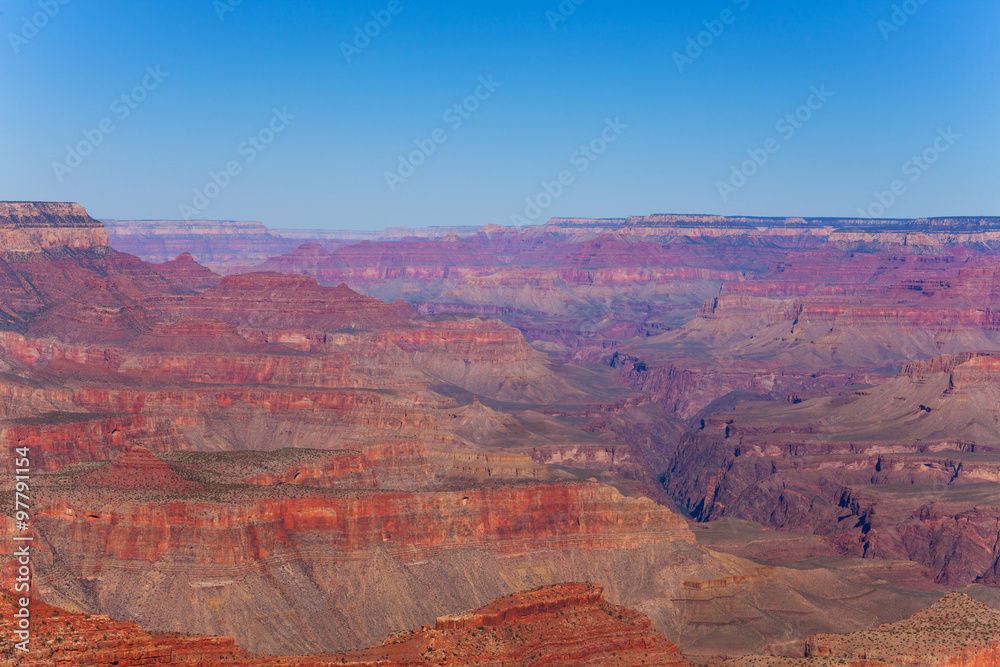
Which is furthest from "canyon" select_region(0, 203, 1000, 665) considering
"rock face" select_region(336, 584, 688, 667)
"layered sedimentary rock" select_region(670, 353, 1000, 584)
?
"layered sedimentary rock" select_region(670, 353, 1000, 584)

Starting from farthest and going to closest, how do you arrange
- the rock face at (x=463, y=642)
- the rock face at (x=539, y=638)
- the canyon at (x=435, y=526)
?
the canyon at (x=435, y=526) < the rock face at (x=539, y=638) < the rock face at (x=463, y=642)

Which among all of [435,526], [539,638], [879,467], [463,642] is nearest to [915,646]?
[539,638]

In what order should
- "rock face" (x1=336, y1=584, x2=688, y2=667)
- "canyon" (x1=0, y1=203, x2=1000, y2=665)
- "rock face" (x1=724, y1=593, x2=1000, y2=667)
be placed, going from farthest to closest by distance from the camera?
1. "canyon" (x1=0, y1=203, x2=1000, y2=665)
2. "rock face" (x1=724, y1=593, x2=1000, y2=667)
3. "rock face" (x1=336, y1=584, x2=688, y2=667)

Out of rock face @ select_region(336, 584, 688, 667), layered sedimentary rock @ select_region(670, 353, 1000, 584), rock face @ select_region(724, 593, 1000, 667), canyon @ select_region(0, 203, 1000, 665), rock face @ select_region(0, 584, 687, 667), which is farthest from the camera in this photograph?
layered sedimentary rock @ select_region(670, 353, 1000, 584)

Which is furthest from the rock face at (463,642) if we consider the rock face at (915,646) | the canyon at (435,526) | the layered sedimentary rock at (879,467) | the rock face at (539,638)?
the layered sedimentary rock at (879,467)

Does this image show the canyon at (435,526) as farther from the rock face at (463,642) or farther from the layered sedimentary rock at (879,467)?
the layered sedimentary rock at (879,467)

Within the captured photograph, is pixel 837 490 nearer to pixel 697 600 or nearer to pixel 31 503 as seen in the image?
pixel 697 600

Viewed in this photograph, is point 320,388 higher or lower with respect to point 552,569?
higher

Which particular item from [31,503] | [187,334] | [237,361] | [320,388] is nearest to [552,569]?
[31,503]

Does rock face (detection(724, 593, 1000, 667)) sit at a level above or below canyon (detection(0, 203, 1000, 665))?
below

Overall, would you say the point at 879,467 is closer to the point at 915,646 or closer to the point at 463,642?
the point at 915,646

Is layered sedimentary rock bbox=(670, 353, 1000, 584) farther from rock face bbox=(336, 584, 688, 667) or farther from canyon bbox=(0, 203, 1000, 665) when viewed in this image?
rock face bbox=(336, 584, 688, 667)
